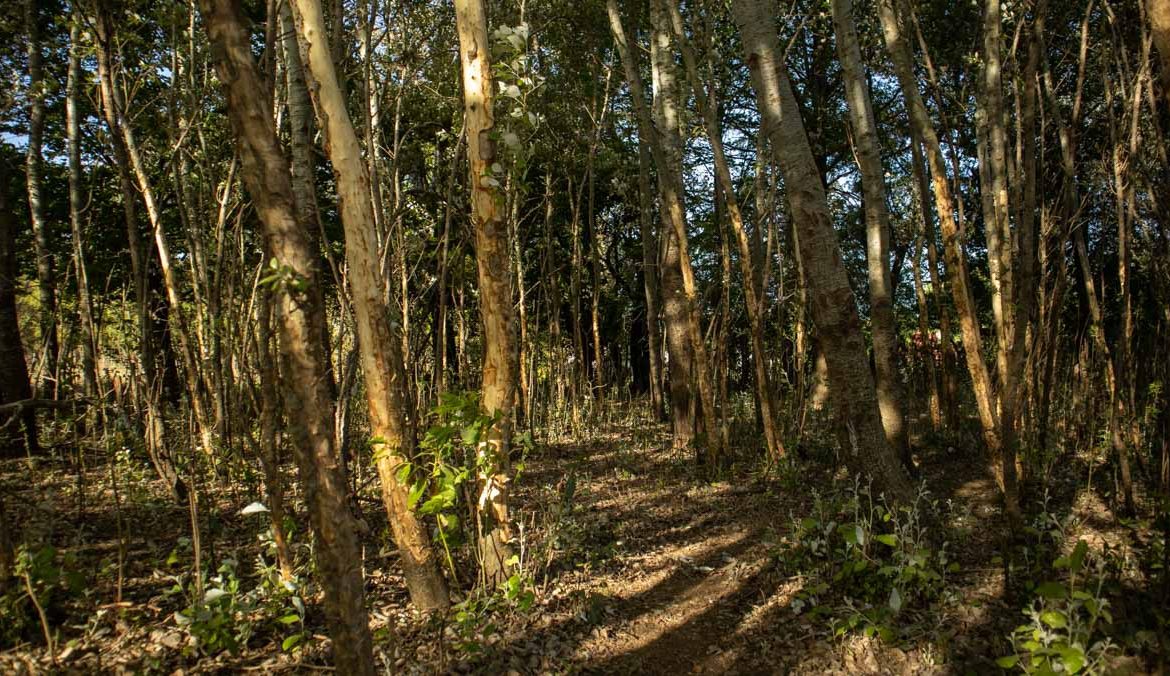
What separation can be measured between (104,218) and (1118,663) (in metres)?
14.3

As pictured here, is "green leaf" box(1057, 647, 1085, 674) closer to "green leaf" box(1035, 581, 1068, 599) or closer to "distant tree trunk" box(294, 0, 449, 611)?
"green leaf" box(1035, 581, 1068, 599)

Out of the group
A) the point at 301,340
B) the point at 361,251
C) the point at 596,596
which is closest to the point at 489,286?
the point at 361,251

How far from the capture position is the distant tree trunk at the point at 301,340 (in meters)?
2.06

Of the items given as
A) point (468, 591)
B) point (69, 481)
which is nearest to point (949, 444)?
point (468, 591)

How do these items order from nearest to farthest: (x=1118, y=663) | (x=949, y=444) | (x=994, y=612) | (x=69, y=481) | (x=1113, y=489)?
(x=1118, y=663) < (x=994, y=612) < (x=1113, y=489) < (x=69, y=481) < (x=949, y=444)

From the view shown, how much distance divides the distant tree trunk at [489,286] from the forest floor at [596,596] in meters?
0.35

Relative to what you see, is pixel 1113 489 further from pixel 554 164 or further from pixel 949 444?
pixel 554 164

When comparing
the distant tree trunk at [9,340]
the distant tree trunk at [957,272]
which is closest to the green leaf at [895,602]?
the distant tree trunk at [957,272]

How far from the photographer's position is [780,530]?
16.6 feet

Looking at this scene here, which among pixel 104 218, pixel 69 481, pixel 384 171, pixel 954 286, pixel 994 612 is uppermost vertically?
pixel 104 218

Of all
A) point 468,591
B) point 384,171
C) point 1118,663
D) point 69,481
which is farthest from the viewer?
point 384,171

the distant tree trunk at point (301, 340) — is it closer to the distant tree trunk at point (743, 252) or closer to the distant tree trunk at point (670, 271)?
the distant tree trunk at point (743, 252)

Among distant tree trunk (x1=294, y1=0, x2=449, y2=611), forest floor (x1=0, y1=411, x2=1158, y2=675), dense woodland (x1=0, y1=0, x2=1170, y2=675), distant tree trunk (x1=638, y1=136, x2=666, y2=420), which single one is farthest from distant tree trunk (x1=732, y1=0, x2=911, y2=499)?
distant tree trunk (x1=638, y1=136, x2=666, y2=420)

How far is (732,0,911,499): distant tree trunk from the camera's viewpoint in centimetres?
405
